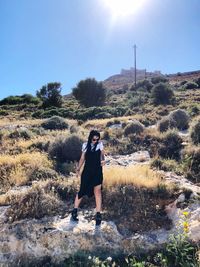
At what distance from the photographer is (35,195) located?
775cm

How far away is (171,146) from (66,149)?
425 centimetres

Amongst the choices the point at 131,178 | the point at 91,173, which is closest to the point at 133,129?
the point at 131,178

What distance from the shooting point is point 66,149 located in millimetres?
12945

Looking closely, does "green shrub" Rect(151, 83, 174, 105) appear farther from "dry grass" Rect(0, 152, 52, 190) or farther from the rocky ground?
the rocky ground

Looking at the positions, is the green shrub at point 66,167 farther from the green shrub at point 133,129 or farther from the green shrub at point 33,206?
the green shrub at point 133,129

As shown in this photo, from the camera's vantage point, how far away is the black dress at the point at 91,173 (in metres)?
7.55

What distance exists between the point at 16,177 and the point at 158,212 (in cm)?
399

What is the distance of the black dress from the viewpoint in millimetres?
7555

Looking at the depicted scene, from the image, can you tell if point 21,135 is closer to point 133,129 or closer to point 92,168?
point 133,129

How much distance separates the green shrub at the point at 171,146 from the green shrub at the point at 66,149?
3.30 metres

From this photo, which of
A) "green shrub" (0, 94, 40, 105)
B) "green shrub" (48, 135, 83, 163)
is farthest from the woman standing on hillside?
"green shrub" (0, 94, 40, 105)

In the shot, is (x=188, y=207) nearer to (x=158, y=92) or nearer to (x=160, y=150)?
(x=160, y=150)

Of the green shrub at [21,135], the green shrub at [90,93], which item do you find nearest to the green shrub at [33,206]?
the green shrub at [21,135]

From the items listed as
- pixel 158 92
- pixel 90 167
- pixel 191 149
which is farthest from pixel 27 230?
pixel 158 92
